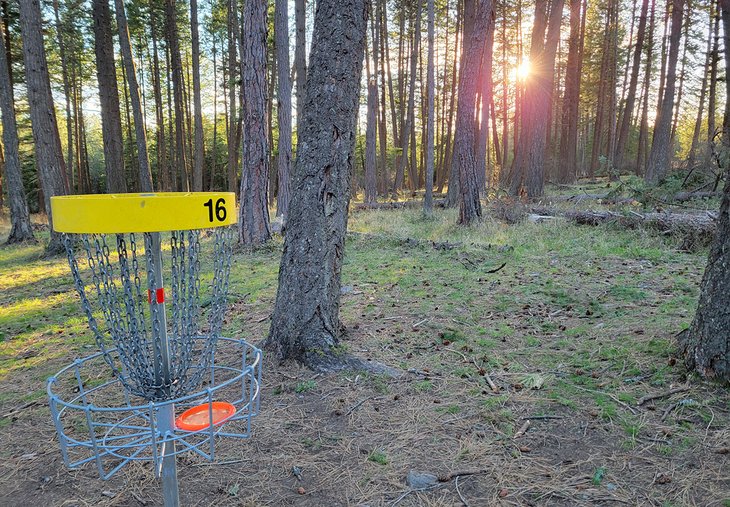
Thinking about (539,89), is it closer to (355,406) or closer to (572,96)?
(572,96)

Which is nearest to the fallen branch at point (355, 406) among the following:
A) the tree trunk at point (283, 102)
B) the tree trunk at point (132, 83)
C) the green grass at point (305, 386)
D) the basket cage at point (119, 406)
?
the green grass at point (305, 386)

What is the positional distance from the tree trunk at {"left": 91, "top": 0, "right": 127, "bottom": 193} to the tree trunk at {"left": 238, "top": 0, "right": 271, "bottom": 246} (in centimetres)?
681

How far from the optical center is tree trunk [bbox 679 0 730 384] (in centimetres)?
279

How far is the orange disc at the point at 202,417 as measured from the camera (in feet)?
5.69

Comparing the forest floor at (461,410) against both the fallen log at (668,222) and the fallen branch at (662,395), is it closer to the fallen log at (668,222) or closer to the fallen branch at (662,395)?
the fallen branch at (662,395)

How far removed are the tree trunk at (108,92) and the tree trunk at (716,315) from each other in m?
14.9

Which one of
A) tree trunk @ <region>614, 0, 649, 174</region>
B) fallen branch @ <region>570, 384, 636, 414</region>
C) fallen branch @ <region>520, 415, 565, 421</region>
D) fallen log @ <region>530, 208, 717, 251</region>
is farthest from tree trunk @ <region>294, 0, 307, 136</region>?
tree trunk @ <region>614, 0, 649, 174</region>

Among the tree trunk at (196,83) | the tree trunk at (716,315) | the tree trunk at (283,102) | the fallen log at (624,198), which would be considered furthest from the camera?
the tree trunk at (196,83)

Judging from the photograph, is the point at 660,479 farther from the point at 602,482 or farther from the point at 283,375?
the point at 283,375

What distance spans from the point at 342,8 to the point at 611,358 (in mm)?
3521

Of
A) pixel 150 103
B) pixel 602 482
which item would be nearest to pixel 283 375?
pixel 602 482

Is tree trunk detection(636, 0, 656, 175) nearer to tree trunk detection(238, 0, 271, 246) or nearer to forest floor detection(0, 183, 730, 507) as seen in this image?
tree trunk detection(238, 0, 271, 246)

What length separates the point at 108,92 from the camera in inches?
528

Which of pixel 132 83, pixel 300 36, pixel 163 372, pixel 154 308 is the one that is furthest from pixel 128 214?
pixel 132 83
